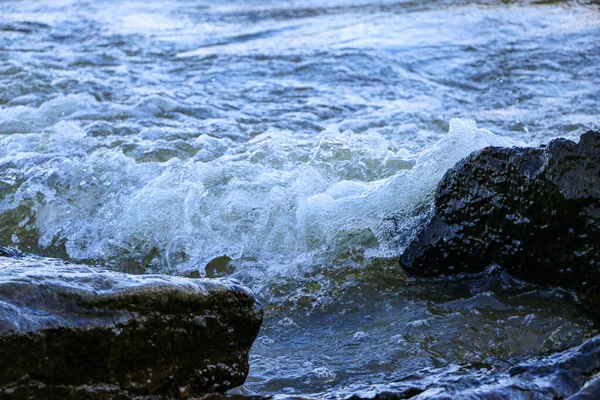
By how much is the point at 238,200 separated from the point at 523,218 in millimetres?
1589

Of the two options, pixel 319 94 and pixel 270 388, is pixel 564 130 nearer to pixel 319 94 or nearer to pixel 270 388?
pixel 319 94

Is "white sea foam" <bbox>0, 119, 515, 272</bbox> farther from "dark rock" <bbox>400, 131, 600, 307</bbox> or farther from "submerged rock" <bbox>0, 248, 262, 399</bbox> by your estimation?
"submerged rock" <bbox>0, 248, 262, 399</bbox>

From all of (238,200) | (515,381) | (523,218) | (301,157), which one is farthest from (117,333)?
(301,157)

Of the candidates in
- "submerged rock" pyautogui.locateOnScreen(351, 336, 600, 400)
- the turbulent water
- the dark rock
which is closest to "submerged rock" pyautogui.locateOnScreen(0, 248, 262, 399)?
the turbulent water

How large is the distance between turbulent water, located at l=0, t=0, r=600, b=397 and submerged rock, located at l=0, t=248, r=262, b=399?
12.1 inches

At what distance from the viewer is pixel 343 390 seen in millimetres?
2502

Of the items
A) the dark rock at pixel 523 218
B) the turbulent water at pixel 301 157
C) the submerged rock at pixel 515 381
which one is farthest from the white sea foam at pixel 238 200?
the submerged rock at pixel 515 381

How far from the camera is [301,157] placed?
4.79 meters

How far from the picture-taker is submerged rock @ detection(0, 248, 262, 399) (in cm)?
208

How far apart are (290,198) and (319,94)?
2631mm

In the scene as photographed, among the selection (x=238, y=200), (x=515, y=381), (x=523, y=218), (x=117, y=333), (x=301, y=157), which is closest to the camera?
(x=117, y=333)

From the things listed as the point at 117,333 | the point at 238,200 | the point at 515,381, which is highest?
the point at 117,333

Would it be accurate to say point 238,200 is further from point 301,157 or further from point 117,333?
point 117,333

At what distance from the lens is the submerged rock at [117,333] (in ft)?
6.83
